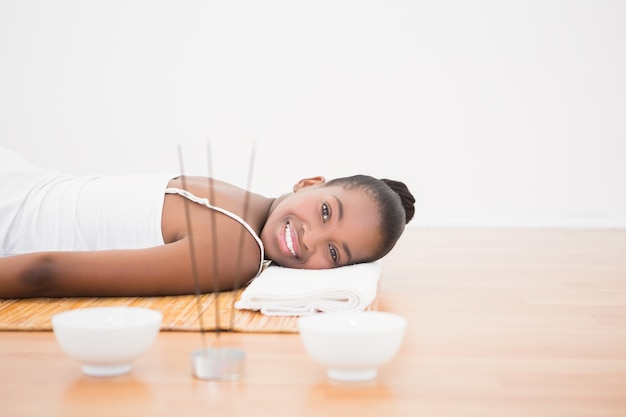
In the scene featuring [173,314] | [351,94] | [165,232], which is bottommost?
[173,314]

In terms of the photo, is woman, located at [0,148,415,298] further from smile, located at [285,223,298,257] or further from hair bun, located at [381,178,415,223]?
hair bun, located at [381,178,415,223]

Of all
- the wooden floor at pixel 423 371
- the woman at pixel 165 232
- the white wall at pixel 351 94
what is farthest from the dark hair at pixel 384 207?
the white wall at pixel 351 94

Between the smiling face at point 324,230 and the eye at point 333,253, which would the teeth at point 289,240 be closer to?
the smiling face at point 324,230

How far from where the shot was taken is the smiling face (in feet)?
7.71

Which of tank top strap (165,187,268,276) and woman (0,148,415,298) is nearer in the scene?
woman (0,148,415,298)

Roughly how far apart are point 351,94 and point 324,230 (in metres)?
2.59

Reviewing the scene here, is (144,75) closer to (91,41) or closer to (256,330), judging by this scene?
(91,41)

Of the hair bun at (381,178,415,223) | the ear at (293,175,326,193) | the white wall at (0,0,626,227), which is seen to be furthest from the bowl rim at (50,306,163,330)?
the white wall at (0,0,626,227)

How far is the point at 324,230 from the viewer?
235 cm

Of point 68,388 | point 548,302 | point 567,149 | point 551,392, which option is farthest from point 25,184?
point 567,149

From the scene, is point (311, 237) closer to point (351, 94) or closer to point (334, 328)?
point (334, 328)

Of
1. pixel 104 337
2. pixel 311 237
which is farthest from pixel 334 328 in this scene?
pixel 311 237

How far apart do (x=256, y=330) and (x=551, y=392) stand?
680 mm

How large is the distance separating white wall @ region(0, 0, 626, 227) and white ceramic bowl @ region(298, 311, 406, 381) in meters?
3.40
